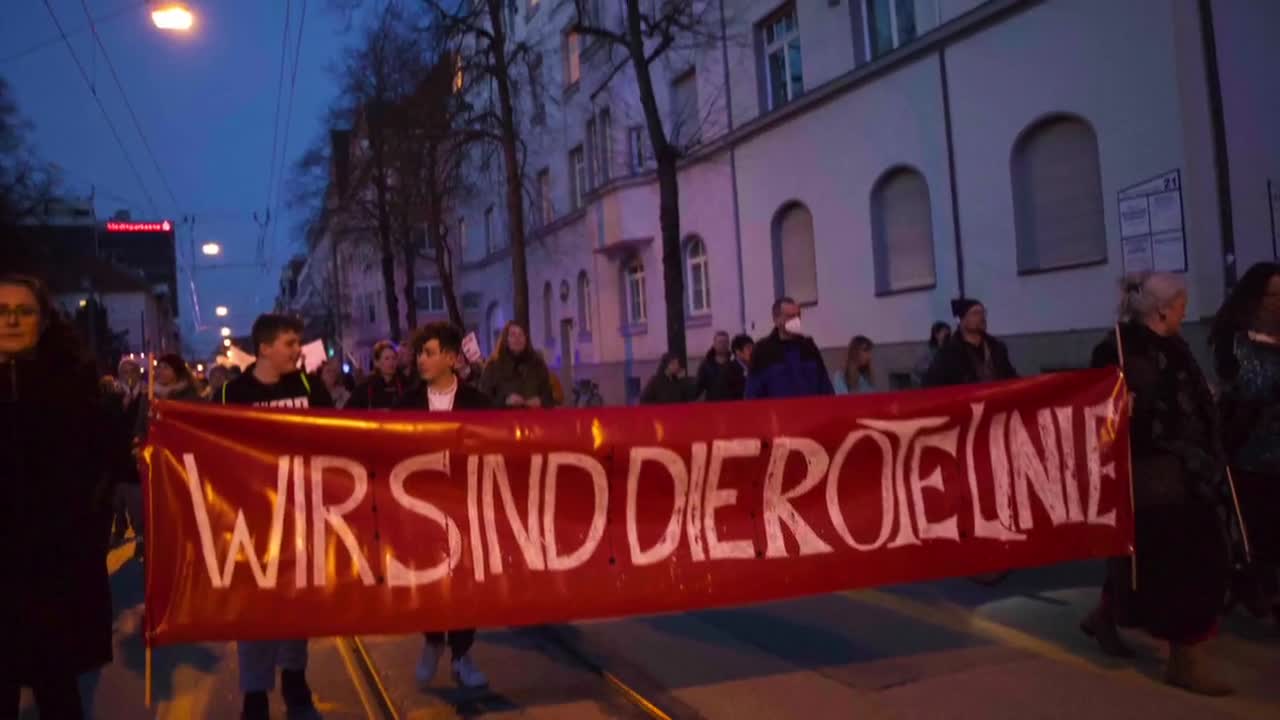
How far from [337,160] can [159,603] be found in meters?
33.2

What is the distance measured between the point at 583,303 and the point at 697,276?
8094 mm

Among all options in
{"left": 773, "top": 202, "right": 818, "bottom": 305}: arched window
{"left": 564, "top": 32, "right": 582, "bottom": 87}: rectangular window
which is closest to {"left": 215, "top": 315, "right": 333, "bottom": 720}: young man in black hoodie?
{"left": 773, "top": 202, "right": 818, "bottom": 305}: arched window

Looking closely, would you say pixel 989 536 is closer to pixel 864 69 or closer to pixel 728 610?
pixel 728 610

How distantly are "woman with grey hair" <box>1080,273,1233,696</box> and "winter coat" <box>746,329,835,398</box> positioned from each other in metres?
3.63

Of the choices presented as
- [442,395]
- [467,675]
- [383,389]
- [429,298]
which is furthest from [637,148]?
[429,298]

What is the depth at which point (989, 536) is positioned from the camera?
5188 mm

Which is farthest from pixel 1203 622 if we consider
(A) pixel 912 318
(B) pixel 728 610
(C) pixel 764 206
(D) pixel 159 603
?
(C) pixel 764 206

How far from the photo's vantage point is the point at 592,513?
4812mm

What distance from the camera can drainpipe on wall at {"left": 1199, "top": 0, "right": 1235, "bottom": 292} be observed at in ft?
37.6

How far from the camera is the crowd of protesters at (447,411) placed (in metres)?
3.64

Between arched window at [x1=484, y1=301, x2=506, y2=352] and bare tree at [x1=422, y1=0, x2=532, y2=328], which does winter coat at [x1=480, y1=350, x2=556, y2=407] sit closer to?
bare tree at [x1=422, y1=0, x2=532, y2=328]

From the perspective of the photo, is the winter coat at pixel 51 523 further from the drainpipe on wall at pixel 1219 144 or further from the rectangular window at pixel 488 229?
the rectangular window at pixel 488 229

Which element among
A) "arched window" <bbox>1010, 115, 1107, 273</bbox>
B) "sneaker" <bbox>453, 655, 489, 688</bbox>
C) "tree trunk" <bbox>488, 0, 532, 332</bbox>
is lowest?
"sneaker" <bbox>453, 655, 489, 688</bbox>

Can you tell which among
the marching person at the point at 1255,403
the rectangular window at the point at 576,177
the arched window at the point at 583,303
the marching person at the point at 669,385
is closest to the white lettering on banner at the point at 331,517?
the marching person at the point at 1255,403
